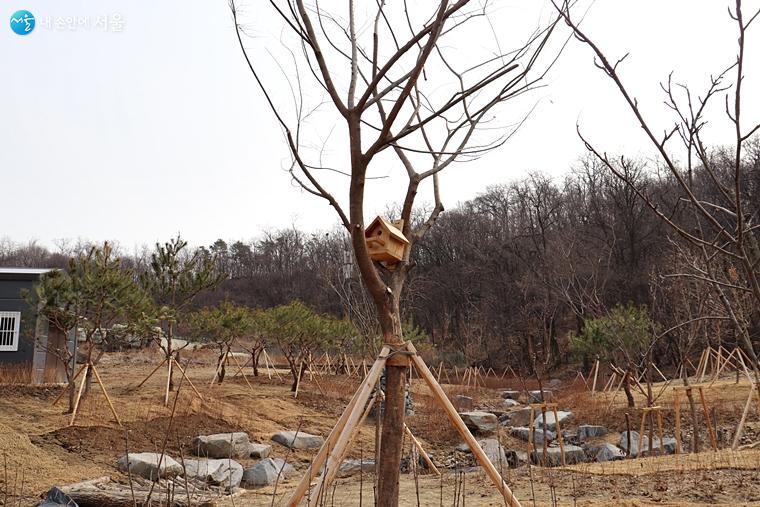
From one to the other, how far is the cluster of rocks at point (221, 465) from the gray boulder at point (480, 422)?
4.70m

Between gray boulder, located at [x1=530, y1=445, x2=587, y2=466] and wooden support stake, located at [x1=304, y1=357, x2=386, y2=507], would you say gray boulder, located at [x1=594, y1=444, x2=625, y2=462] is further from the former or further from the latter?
wooden support stake, located at [x1=304, y1=357, x2=386, y2=507]

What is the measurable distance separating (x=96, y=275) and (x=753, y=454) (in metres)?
9.14

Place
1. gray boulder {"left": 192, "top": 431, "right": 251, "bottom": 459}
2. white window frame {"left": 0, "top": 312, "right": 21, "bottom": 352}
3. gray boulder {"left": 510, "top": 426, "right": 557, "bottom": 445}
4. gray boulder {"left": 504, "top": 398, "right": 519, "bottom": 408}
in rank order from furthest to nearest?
1. gray boulder {"left": 504, "top": 398, "right": 519, "bottom": 408}
2. white window frame {"left": 0, "top": 312, "right": 21, "bottom": 352}
3. gray boulder {"left": 510, "top": 426, "right": 557, "bottom": 445}
4. gray boulder {"left": 192, "top": 431, "right": 251, "bottom": 459}

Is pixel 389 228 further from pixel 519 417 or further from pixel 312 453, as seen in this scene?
pixel 519 417

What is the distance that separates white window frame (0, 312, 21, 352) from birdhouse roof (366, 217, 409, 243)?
13.3 metres

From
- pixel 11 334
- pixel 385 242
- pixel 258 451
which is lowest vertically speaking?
pixel 258 451

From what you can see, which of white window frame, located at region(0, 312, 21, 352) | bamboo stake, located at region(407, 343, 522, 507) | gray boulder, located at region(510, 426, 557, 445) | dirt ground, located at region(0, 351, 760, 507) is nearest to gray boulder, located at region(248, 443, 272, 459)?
dirt ground, located at region(0, 351, 760, 507)

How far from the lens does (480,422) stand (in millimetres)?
13188

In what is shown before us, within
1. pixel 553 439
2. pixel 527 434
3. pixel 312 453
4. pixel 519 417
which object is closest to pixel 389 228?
pixel 312 453

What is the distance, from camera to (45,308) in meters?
10.3

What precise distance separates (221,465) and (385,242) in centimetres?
495

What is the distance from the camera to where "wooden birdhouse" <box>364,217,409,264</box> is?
3795mm

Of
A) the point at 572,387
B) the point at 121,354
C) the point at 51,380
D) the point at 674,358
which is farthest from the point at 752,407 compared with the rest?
the point at 121,354

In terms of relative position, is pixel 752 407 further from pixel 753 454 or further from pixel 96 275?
pixel 96 275
